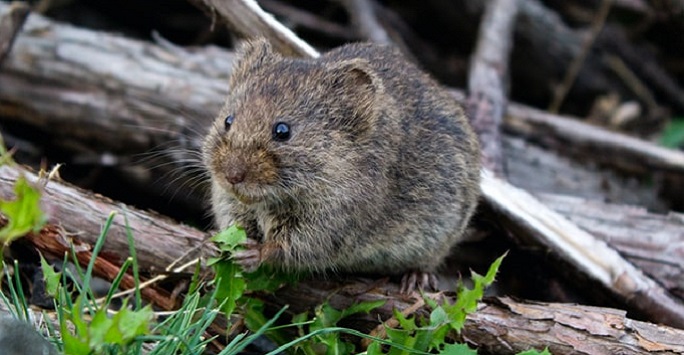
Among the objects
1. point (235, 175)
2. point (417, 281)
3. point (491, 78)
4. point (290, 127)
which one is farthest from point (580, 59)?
point (235, 175)

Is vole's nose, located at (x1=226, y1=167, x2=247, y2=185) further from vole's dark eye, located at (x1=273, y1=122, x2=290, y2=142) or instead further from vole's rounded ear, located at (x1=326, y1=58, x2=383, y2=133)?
vole's rounded ear, located at (x1=326, y1=58, x2=383, y2=133)

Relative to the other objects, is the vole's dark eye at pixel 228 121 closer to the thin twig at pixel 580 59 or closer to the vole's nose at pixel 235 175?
the vole's nose at pixel 235 175

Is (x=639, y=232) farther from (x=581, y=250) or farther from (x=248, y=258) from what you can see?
(x=248, y=258)

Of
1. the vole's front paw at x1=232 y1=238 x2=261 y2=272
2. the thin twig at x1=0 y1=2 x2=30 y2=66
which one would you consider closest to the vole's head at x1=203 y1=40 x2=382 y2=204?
the vole's front paw at x1=232 y1=238 x2=261 y2=272

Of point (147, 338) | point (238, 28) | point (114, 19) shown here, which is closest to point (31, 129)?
point (114, 19)

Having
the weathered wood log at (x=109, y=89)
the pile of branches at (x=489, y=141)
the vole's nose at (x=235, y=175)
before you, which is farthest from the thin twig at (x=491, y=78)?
the vole's nose at (x=235, y=175)
